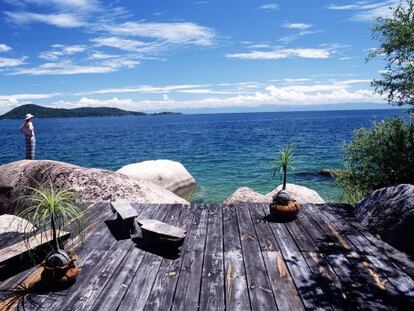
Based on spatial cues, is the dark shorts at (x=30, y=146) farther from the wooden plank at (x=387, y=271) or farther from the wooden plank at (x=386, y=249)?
the wooden plank at (x=387, y=271)

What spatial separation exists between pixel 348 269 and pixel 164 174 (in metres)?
16.9

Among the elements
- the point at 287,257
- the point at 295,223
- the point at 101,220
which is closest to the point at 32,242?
the point at 101,220

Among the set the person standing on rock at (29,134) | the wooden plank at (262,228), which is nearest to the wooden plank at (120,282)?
the wooden plank at (262,228)

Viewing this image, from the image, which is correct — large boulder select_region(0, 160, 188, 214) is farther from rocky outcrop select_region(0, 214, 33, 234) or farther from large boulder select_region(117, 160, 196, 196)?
large boulder select_region(117, 160, 196, 196)

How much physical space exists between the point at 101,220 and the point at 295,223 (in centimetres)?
464

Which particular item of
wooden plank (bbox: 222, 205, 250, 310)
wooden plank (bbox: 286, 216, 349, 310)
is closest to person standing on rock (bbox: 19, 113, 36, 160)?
wooden plank (bbox: 222, 205, 250, 310)

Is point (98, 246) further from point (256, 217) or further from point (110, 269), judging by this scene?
point (256, 217)

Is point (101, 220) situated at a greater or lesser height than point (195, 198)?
greater

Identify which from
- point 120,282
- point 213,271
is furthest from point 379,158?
point 120,282

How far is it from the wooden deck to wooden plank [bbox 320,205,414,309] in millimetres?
14

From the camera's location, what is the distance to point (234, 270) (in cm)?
608

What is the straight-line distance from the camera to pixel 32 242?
21.8ft

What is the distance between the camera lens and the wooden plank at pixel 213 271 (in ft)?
16.8

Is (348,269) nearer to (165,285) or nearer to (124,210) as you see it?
(165,285)
